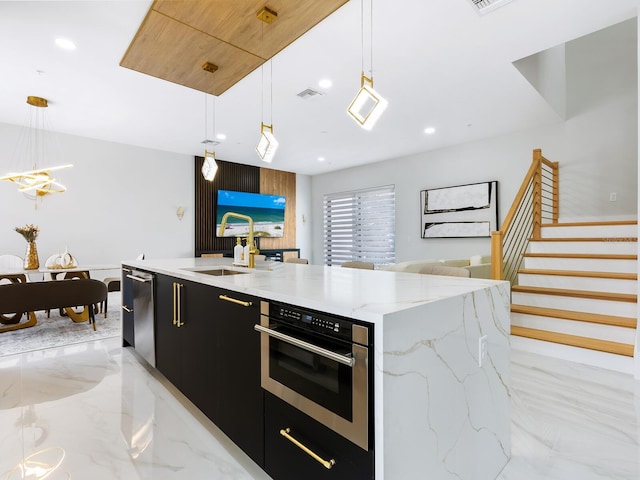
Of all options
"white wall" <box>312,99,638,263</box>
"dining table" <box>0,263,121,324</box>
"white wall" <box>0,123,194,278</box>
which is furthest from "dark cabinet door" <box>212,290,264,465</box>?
"white wall" <box>312,99,638,263</box>

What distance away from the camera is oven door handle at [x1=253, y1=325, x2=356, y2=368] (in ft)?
3.54

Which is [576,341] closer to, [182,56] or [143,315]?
[143,315]

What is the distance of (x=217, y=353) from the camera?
1824mm

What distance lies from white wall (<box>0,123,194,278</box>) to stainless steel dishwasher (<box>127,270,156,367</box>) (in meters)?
3.54

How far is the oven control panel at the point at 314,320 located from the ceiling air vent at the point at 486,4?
2507 millimetres

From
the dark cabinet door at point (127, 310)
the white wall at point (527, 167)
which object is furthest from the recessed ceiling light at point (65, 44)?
the white wall at point (527, 167)

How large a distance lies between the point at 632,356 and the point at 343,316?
2.99m

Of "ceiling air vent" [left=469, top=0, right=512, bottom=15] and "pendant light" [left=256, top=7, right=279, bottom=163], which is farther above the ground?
"ceiling air vent" [left=469, top=0, right=512, bottom=15]

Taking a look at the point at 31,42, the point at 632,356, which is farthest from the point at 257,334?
the point at 31,42

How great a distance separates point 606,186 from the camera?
4879mm

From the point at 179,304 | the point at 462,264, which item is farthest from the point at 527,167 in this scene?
the point at 179,304

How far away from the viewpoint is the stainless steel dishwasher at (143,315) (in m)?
2.66

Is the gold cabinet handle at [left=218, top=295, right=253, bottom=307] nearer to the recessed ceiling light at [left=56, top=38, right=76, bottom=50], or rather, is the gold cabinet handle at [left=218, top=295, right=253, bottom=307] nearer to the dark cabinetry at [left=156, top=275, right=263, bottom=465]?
the dark cabinetry at [left=156, top=275, right=263, bottom=465]

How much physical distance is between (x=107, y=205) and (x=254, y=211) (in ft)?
9.49
